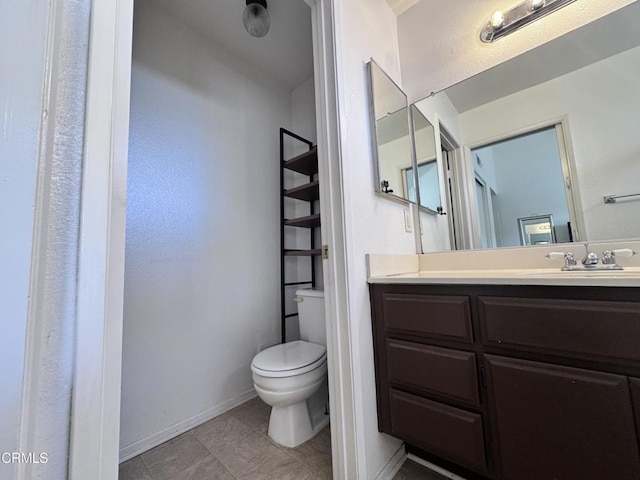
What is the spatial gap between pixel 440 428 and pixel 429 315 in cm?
41

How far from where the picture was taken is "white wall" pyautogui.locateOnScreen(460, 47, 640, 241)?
3.54 ft

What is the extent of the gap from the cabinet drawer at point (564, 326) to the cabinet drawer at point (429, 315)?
0.06 metres

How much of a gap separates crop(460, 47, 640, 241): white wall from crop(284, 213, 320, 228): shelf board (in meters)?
1.37

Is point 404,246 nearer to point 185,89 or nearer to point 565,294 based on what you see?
point 565,294

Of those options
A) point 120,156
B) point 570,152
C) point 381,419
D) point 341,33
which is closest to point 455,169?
point 570,152

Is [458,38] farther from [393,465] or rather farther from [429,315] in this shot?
[393,465]

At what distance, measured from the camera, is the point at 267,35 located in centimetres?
184

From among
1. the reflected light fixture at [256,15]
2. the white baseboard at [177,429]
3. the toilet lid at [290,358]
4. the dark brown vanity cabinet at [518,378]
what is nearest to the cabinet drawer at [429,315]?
the dark brown vanity cabinet at [518,378]

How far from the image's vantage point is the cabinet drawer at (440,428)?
34.9 inches

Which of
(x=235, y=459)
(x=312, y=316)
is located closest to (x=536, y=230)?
(x=312, y=316)

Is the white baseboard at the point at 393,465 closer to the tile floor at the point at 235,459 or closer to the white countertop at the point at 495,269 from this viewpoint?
the tile floor at the point at 235,459

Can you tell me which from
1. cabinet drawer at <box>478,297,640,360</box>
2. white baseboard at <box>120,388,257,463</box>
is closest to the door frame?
cabinet drawer at <box>478,297,640,360</box>

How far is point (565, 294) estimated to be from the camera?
2.49ft

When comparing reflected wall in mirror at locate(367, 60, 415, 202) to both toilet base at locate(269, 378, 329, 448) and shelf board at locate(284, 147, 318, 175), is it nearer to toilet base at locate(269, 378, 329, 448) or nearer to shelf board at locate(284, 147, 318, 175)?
shelf board at locate(284, 147, 318, 175)
